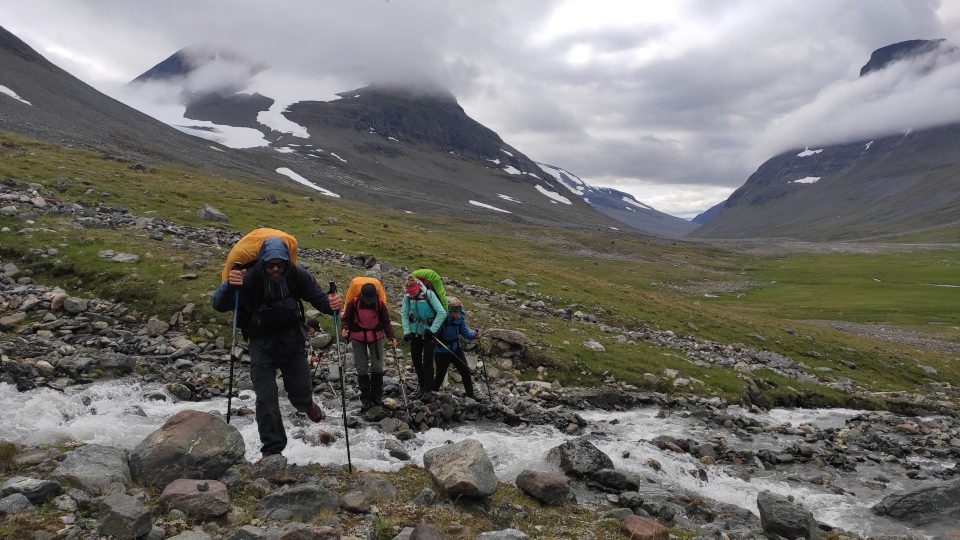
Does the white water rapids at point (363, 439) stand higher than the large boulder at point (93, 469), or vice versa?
the large boulder at point (93, 469)

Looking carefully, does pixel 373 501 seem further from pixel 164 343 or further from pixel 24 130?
pixel 24 130

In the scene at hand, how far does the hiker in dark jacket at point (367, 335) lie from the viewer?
13594mm

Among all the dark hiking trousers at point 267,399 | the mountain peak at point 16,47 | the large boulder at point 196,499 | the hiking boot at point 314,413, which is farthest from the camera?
the mountain peak at point 16,47

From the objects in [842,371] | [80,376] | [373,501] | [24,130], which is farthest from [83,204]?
[24,130]

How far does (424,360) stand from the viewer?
15.0 meters

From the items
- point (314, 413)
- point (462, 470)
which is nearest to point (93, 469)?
point (314, 413)

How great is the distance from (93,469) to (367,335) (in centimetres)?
677

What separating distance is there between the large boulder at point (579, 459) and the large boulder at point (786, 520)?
299 centimetres

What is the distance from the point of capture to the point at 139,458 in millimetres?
7902

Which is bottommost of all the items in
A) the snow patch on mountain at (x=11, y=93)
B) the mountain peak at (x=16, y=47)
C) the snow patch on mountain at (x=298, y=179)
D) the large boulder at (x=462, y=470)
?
the large boulder at (x=462, y=470)

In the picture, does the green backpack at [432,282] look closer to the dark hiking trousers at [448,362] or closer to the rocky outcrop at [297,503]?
the dark hiking trousers at [448,362]

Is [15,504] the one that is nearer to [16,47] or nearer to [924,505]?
[924,505]

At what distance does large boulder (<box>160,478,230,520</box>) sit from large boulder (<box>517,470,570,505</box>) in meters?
5.13

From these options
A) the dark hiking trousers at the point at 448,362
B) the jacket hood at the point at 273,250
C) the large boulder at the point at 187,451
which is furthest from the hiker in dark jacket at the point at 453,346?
the large boulder at the point at 187,451
